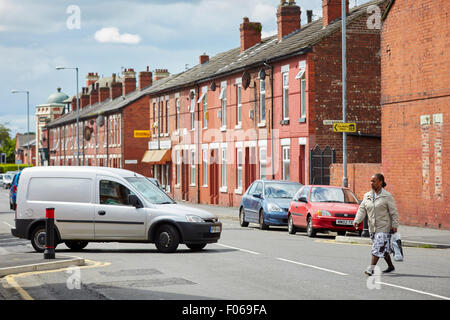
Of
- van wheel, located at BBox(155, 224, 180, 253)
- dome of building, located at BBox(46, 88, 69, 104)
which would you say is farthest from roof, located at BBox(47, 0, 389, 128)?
dome of building, located at BBox(46, 88, 69, 104)

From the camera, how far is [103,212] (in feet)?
60.0

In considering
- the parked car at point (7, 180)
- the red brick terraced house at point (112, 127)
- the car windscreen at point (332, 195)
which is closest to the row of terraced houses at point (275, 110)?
the car windscreen at point (332, 195)

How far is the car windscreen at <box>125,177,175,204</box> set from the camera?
1870cm

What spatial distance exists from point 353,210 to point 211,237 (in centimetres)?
678

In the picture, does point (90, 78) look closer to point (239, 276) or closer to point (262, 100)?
point (262, 100)

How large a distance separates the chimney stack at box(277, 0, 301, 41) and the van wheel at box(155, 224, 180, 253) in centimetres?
2811

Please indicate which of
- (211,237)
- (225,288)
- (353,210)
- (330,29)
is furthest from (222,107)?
(225,288)

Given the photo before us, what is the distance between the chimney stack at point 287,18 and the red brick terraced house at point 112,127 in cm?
2536

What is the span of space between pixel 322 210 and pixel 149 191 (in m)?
6.73

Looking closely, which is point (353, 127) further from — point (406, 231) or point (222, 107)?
point (222, 107)

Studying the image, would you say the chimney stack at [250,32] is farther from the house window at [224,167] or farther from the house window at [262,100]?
the house window at [262,100]

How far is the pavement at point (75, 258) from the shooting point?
14695 mm

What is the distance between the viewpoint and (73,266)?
607 inches

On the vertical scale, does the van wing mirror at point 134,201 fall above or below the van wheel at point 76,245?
above
